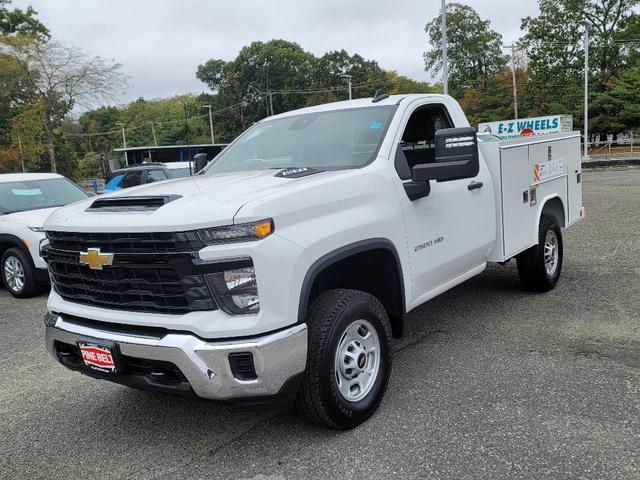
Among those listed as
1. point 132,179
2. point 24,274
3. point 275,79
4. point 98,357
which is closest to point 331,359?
point 98,357

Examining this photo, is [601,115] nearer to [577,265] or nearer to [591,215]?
[591,215]

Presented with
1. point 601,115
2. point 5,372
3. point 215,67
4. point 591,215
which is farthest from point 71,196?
point 215,67

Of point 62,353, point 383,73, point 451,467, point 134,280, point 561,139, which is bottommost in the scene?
point 451,467

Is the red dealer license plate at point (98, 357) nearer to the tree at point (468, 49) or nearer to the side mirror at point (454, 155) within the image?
the side mirror at point (454, 155)

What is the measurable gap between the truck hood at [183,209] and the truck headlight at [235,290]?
25cm

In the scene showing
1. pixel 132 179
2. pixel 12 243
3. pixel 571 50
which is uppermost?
pixel 571 50

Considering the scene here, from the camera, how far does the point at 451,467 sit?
295 centimetres

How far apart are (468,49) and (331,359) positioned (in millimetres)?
70773

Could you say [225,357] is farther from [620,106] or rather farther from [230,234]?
[620,106]

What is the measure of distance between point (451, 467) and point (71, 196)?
7.37 metres

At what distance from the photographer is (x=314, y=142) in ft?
14.0

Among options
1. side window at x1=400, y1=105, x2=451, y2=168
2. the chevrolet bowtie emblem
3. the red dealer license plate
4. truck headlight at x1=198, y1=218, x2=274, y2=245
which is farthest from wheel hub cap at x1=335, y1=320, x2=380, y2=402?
side window at x1=400, y1=105, x2=451, y2=168

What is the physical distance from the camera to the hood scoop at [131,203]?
3076 mm

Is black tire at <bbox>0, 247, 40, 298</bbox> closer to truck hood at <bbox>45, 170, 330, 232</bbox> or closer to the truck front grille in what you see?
truck hood at <bbox>45, 170, 330, 232</bbox>
